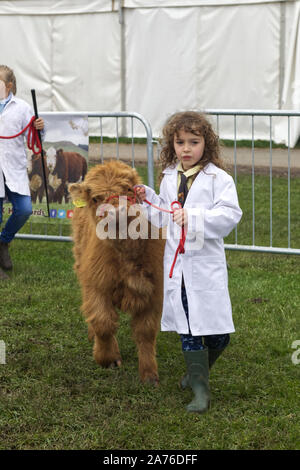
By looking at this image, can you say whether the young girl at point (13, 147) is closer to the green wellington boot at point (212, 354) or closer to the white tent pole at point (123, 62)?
the green wellington boot at point (212, 354)

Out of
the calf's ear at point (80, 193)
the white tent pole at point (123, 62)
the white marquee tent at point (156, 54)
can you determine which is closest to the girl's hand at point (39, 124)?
the calf's ear at point (80, 193)

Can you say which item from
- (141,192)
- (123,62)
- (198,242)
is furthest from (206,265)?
(123,62)

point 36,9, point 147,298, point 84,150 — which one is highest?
point 36,9

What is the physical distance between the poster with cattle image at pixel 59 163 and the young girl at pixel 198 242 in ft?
10.3

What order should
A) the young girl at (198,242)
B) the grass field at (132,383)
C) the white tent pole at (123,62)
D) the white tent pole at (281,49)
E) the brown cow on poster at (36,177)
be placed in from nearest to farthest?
the grass field at (132,383), the young girl at (198,242), the brown cow on poster at (36,177), the white tent pole at (281,49), the white tent pole at (123,62)

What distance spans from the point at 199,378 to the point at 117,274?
765 millimetres

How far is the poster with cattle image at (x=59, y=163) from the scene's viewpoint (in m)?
7.04

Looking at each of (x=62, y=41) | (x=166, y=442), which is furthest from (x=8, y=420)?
(x=62, y=41)

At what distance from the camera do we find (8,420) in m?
3.78
